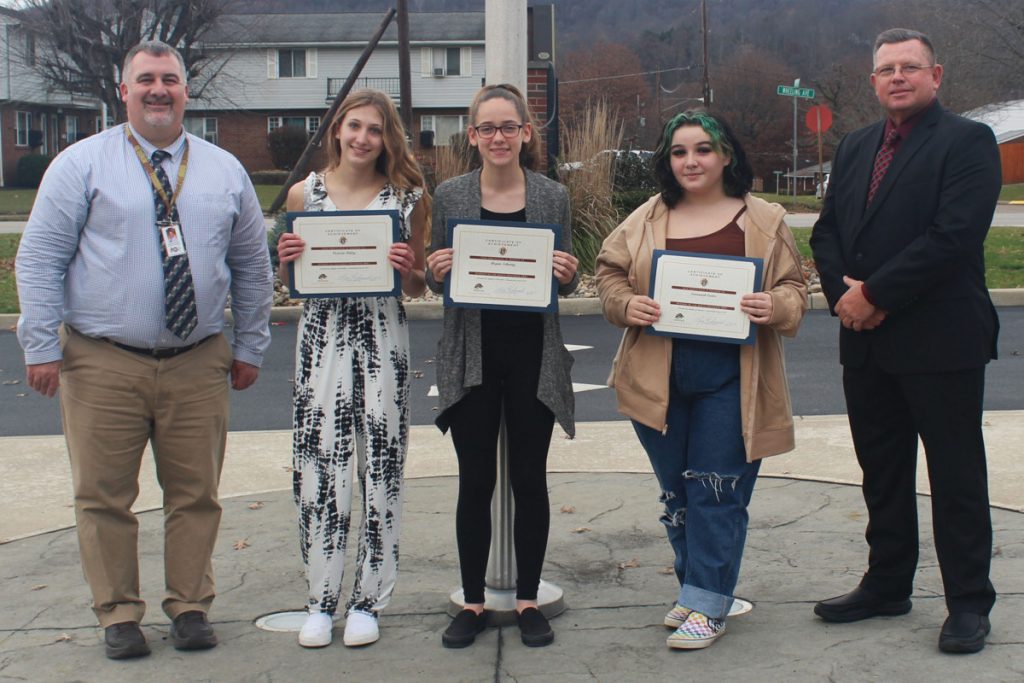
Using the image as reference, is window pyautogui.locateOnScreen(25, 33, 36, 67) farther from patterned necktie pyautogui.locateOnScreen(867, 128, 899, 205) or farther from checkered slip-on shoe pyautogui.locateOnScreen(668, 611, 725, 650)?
checkered slip-on shoe pyautogui.locateOnScreen(668, 611, 725, 650)

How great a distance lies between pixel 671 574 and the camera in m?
5.14

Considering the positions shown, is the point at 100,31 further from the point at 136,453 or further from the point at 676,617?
the point at 676,617

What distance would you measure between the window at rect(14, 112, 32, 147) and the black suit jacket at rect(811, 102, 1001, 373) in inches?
2247

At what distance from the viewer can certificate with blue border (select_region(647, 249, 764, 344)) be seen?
13.9 ft

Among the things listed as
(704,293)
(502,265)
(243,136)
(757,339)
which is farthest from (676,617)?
(243,136)

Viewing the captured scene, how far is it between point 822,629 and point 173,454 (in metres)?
2.42

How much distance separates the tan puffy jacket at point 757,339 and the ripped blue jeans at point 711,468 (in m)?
0.05

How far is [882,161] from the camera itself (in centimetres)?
438

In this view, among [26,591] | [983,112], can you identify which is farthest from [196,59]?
[26,591]

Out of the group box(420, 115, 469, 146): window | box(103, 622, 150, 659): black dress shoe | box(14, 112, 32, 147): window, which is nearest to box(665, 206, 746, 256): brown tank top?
box(103, 622, 150, 659): black dress shoe

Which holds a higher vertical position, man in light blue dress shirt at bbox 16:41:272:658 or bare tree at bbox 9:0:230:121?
bare tree at bbox 9:0:230:121

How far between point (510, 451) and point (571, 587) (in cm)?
84

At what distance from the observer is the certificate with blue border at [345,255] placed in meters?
4.36

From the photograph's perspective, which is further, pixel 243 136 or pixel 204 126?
pixel 204 126
